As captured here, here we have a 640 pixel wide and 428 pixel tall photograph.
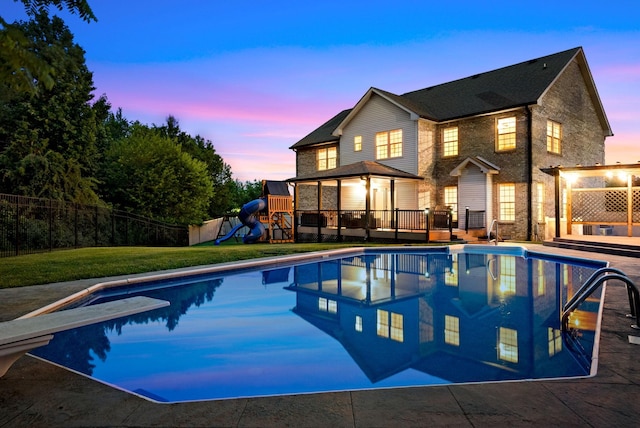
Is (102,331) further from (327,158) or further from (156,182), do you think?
(327,158)

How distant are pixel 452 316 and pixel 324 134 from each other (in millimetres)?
22217

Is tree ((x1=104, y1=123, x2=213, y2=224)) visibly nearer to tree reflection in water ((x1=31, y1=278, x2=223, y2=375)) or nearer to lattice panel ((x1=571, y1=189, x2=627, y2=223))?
tree reflection in water ((x1=31, y1=278, x2=223, y2=375))

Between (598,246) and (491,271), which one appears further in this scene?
(598,246)

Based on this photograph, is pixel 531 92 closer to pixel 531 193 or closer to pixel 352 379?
pixel 531 193

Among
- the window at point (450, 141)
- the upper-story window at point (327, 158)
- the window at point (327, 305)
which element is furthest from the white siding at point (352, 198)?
the window at point (327, 305)

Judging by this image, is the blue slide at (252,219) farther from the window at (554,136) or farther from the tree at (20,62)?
the tree at (20,62)

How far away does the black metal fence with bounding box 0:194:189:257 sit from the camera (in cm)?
1489

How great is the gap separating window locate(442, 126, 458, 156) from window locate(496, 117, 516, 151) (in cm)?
225

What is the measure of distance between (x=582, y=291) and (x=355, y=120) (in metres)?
20.8

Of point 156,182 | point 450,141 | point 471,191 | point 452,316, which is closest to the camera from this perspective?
point 452,316

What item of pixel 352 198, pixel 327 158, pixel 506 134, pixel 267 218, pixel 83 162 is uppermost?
pixel 506 134

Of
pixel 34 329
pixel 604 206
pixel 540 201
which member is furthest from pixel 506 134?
pixel 34 329

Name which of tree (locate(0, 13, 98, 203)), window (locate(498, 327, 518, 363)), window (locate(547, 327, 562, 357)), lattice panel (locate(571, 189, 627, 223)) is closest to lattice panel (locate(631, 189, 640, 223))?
lattice panel (locate(571, 189, 627, 223))

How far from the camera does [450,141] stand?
21656 mm
